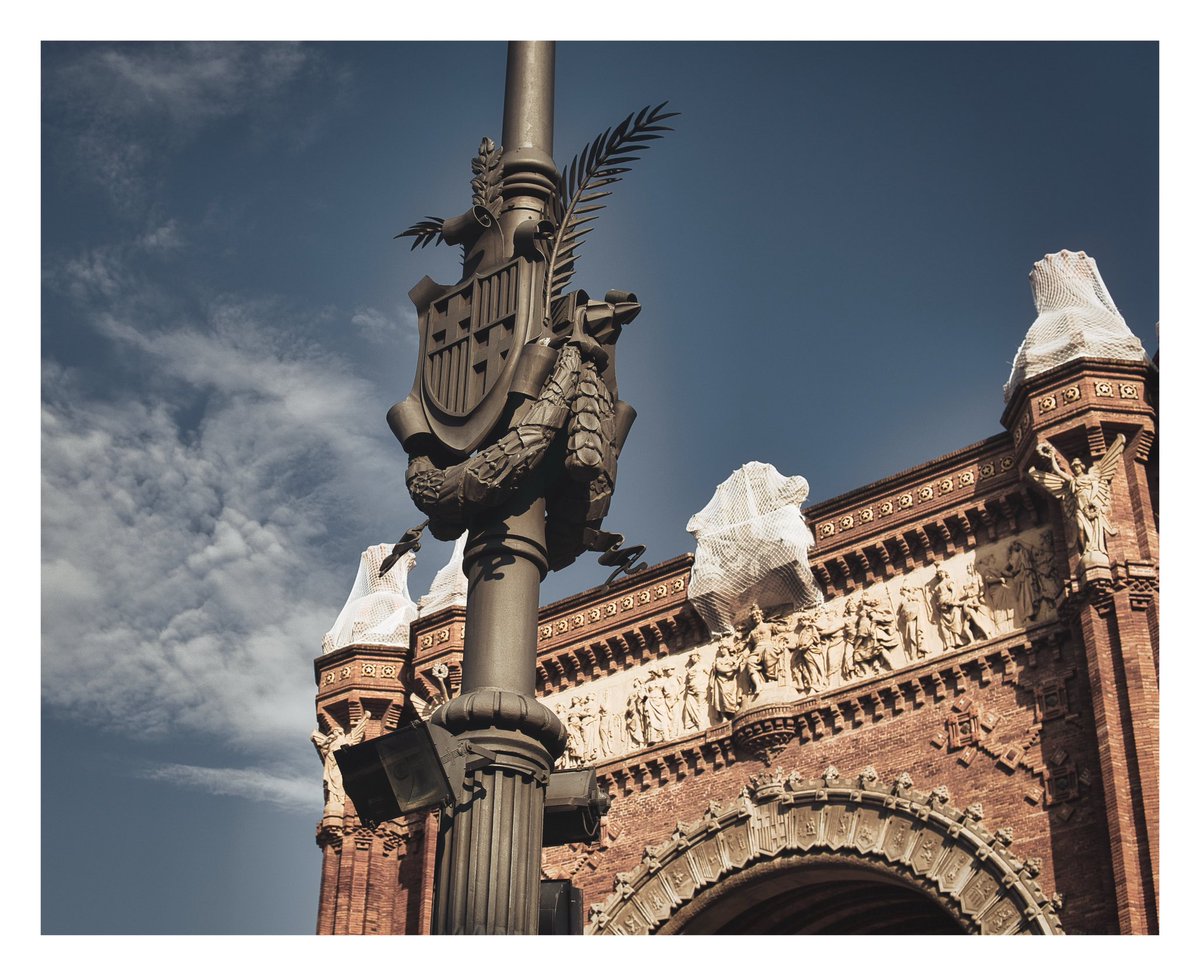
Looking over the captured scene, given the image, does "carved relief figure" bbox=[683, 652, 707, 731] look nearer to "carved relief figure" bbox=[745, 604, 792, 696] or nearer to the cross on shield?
"carved relief figure" bbox=[745, 604, 792, 696]

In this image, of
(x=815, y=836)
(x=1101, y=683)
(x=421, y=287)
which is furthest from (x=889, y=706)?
(x=421, y=287)

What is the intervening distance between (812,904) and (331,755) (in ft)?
22.3

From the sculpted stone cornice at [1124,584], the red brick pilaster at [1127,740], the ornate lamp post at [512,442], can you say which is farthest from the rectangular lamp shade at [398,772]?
the sculpted stone cornice at [1124,584]

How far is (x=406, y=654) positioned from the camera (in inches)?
808

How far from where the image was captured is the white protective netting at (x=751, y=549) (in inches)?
677

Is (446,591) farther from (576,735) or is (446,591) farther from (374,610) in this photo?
(576,735)

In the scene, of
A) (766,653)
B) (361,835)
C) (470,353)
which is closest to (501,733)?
(470,353)

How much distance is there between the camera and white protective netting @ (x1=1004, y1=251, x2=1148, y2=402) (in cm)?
1555

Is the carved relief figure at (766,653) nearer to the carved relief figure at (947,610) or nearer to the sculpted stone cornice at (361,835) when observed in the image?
the carved relief figure at (947,610)

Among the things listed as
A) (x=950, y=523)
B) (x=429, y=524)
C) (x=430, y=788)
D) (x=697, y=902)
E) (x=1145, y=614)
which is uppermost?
(x=950, y=523)

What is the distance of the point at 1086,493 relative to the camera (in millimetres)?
14820

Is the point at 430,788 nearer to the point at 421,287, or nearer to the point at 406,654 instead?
the point at 421,287

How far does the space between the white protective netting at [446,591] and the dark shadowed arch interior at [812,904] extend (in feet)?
18.8

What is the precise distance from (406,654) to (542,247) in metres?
15.5
